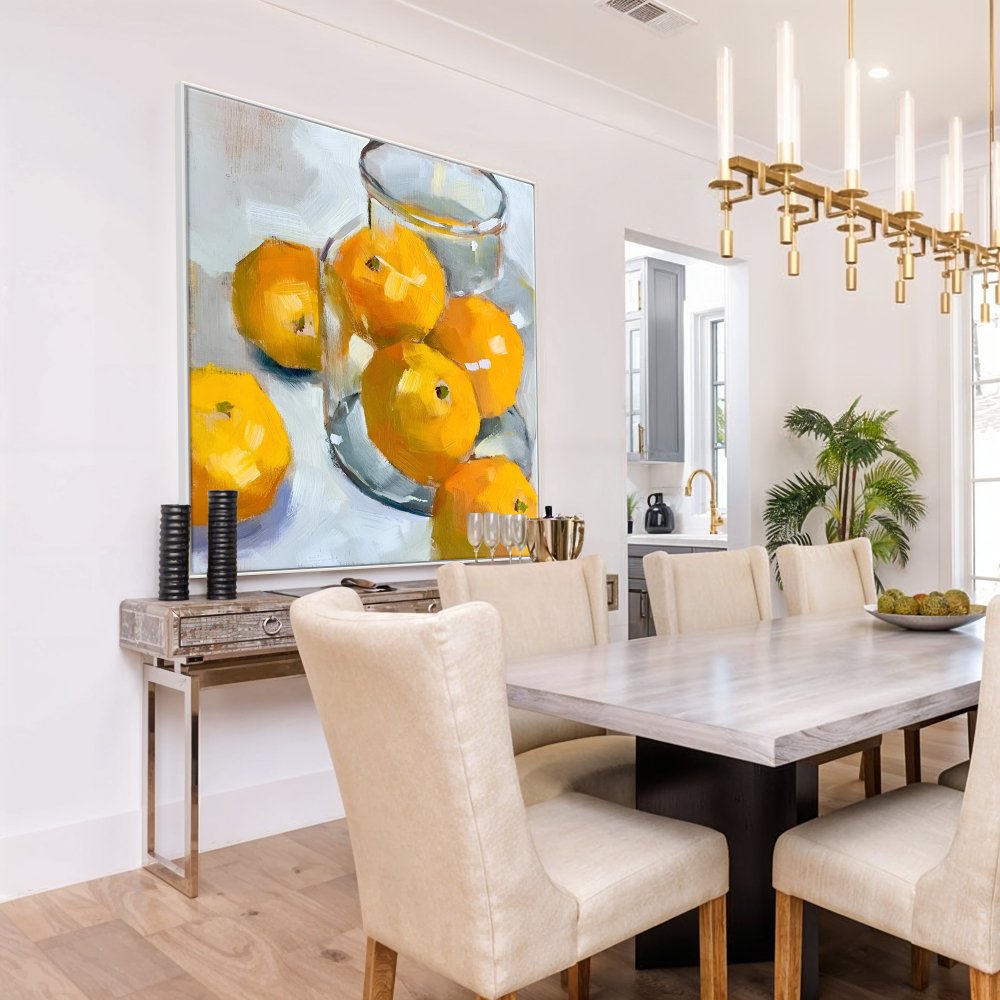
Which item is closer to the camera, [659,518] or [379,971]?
[379,971]

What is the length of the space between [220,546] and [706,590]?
1.43 m

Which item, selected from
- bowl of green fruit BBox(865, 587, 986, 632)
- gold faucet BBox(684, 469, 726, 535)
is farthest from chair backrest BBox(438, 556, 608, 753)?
gold faucet BBox(684, 469, 726, 535)

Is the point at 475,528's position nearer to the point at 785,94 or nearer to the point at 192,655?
the point at 192,655

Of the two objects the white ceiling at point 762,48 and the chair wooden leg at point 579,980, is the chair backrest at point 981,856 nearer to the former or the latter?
the chair wooden leg at point 579,980

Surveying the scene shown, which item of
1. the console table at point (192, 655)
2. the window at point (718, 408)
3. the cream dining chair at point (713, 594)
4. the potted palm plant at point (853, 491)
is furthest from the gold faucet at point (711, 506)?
the console table at point (192, 655)

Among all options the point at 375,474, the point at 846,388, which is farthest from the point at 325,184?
the point at 846,388

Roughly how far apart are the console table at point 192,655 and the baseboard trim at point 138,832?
0.22 ft

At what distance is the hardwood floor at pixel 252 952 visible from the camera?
2.12 metres

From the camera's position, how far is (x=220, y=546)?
2.85 m

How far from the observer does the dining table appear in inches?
60.7

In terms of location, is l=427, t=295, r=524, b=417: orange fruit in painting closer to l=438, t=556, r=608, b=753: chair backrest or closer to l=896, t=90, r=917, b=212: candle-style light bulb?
l=438, t=556, r=608, b=753: chair backrest

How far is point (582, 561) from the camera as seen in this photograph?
2.67 metres

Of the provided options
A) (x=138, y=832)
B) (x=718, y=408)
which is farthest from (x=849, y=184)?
(x=718, y=408)

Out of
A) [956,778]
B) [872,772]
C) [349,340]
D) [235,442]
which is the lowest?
[872,772]
